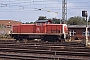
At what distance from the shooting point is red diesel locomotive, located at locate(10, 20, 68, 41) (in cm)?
3078

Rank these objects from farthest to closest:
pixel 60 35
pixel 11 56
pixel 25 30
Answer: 1. pixel 25 30
2. pixel 60 35
3. pixel 11 56

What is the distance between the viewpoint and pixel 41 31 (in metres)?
32.1

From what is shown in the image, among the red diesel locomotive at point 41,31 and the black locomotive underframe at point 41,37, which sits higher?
the red diesel locomotive at point 41,31

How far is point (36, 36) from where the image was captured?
103 feet

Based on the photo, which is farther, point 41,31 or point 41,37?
point 41,31

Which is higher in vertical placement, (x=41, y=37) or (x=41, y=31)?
(x=41, y=31)

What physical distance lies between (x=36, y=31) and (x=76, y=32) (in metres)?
9.74

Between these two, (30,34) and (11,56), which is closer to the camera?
(11,56)

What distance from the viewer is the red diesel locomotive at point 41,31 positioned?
30784 mm

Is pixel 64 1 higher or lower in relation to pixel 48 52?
higher

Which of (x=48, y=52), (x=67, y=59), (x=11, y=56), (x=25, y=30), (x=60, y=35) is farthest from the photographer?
(x=25, y=30)

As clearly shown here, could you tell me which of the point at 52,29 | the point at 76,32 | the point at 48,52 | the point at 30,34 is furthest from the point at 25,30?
the point at 48,52

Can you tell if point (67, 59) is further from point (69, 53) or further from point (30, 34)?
point (30, 34)

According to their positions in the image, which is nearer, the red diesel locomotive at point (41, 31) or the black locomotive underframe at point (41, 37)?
the black locomotive underframe at point (41, 37)
